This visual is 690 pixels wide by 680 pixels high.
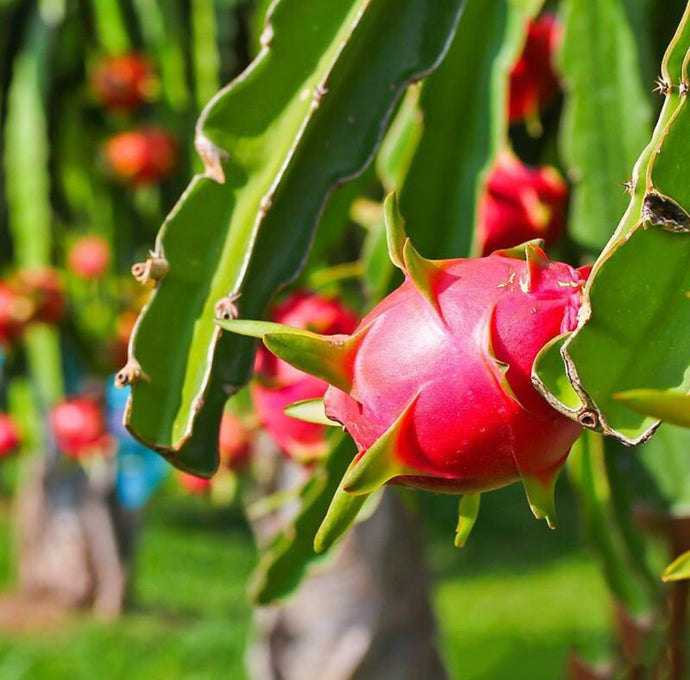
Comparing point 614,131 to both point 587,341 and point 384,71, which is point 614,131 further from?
point 587,341

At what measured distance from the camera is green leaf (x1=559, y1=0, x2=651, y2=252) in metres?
0.99

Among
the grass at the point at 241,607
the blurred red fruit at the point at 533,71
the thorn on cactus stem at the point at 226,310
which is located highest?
the thorn on cactus stem at the point at 226,310

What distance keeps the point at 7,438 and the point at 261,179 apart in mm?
1770

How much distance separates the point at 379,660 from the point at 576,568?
440cm

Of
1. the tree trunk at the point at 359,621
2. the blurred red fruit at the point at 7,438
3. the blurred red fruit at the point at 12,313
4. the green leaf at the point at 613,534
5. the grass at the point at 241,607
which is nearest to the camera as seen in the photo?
the green leaf at the point at 613,534

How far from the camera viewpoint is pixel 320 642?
1469 mm

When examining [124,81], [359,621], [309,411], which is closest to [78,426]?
[124,81]

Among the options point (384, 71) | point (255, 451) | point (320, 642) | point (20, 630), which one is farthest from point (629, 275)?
point (20, 630)

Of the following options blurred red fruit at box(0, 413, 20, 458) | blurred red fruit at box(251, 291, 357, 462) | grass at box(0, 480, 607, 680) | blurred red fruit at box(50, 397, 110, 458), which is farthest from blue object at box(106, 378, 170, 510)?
blurred red fruit at box(251, 291, 357, 462)

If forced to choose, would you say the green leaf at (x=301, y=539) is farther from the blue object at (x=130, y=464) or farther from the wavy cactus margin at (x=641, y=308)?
the blue object at (x=130, y=464)

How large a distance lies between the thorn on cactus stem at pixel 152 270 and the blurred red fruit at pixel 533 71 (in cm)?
52

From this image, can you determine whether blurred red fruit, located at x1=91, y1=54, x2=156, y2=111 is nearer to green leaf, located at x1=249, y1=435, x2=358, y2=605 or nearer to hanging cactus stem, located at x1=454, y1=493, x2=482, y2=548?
green leaf, located at x1=249, y1=435, x2=358, y2=605

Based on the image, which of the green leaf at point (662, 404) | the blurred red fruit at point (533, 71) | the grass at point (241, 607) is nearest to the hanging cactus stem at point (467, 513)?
the green leaf at point (662, 404)

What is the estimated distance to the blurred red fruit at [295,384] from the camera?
98 centimetres
